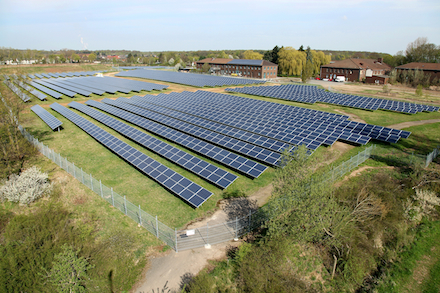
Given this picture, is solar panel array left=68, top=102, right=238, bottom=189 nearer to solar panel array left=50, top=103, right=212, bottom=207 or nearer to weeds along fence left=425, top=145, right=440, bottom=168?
solar panel array left=50, top=103, right=212, bottom=207

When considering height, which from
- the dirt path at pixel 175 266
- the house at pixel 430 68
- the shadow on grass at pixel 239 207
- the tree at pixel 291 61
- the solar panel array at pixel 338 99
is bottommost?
the dirt path at pixel 175 266

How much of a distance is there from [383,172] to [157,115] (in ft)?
119

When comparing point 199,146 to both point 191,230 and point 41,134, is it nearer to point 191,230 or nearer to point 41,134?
point 191,230

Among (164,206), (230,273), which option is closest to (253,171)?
(164,206)

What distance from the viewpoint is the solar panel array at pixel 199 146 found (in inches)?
1074

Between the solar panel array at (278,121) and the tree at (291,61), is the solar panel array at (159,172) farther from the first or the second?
the tree at (291,61)

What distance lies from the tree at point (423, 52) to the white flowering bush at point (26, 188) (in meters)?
157

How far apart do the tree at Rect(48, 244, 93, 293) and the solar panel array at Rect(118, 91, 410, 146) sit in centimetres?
2521

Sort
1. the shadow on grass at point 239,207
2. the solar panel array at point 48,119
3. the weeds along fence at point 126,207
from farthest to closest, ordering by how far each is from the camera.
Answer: the solar panel array at point 48,119 < the shadow on grass at point 239,207 < the weeds along fence at point 126,207

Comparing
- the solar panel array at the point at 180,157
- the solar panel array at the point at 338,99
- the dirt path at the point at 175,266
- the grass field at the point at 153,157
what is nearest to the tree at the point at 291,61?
the solar panel array at the point at 338,99

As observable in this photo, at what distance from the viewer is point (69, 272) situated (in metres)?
15.5

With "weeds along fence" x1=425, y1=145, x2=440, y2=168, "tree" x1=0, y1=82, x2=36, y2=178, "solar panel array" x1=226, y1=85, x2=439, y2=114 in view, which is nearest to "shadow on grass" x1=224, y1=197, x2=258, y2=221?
"weeds along fence" x1=425, y1=145, x2=440, y2=168

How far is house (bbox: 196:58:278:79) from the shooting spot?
400 ft

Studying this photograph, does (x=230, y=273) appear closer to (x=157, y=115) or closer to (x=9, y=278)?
(x=9, y=278)
